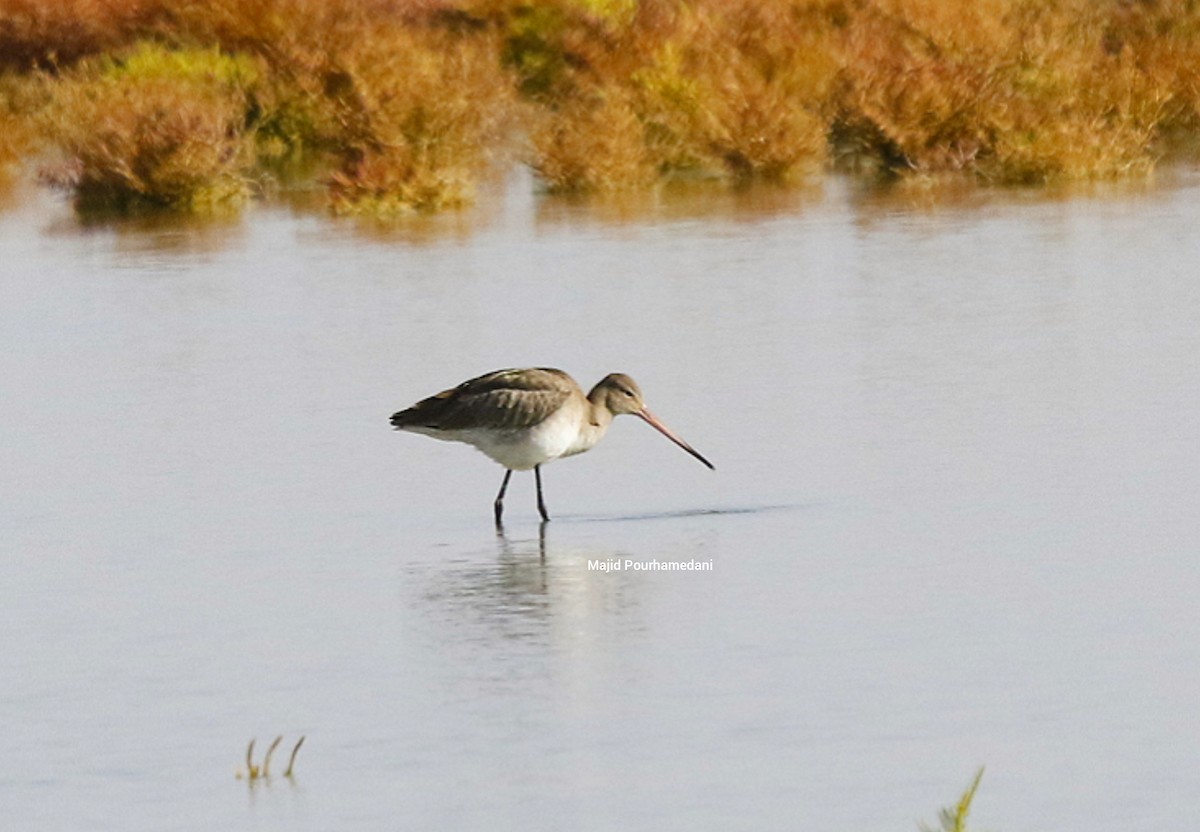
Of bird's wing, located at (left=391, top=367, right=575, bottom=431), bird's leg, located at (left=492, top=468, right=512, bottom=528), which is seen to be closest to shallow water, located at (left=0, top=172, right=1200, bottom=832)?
bird's leg, located at (left=492, top=468, right=512, bottom=528)

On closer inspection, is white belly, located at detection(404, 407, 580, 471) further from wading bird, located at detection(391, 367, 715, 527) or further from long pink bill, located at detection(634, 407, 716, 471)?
long pink bill, located at detection(634, 407, 716, 471)

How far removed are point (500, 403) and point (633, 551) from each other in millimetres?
1149

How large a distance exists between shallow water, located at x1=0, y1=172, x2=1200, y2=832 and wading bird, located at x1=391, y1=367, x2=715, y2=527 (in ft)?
0.83

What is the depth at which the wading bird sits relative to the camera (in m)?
10.5

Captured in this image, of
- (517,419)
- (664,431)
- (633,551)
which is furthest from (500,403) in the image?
(633,551)

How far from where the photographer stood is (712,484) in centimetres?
1088

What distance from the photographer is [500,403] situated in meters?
10.6

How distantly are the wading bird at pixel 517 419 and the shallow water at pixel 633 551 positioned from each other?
25 centimetres

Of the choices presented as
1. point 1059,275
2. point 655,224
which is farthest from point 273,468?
point 655,224

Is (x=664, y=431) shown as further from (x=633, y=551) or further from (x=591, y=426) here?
(x=633, y=551)

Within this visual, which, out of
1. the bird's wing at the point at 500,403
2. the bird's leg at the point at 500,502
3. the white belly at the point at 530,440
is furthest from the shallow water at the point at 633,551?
the bird's wing at the point at 500,403

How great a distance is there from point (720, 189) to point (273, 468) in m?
12.3

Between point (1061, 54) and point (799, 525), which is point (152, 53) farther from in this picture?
point (799, 525)

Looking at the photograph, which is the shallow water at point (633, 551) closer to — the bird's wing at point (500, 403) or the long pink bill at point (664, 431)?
the long pink bill at point (664, 431)
